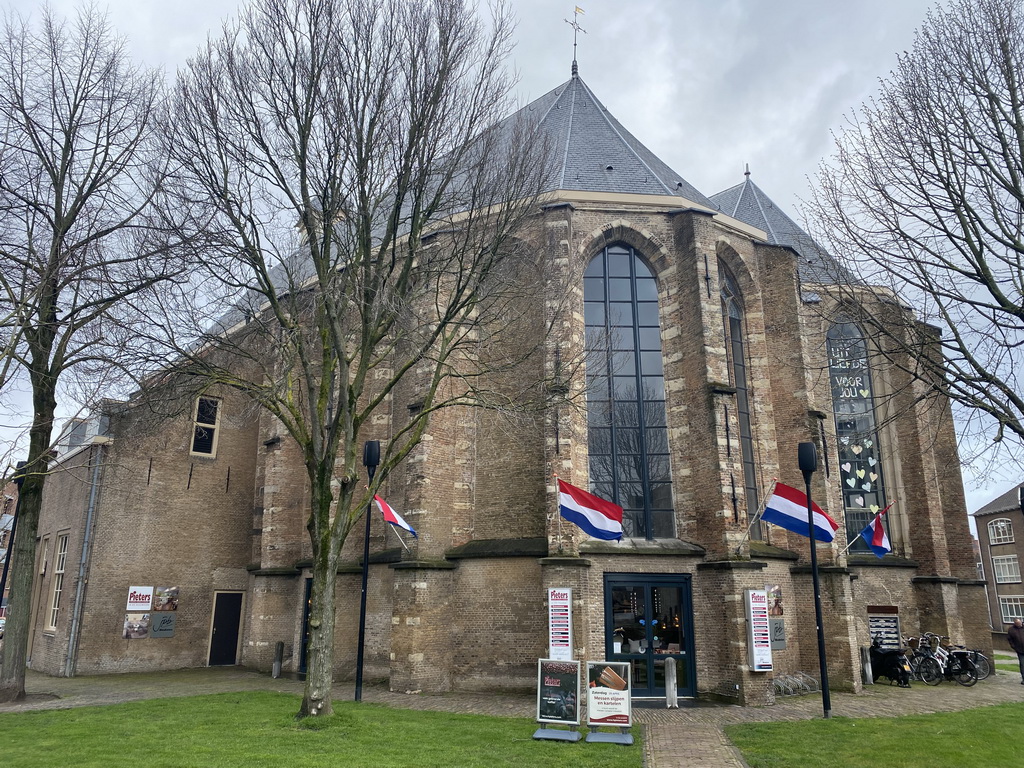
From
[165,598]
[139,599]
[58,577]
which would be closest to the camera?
[139,599]

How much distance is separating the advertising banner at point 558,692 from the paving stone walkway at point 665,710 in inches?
47.1

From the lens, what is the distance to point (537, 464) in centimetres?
1636

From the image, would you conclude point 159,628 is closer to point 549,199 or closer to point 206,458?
point 206,458

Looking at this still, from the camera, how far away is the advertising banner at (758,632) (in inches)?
555

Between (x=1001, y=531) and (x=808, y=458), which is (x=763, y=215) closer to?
(x=808, y=458)

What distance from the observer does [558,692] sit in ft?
34.4

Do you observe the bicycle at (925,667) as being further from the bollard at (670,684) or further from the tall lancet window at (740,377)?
the bollard at (670,684)

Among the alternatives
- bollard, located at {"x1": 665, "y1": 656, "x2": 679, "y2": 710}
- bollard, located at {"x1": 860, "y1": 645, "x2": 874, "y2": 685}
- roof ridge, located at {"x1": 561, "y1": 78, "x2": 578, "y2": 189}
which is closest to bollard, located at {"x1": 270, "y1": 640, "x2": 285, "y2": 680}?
bollard, located at {"x1": 665, "y1": 656, "x2": 679, "y2": 710}

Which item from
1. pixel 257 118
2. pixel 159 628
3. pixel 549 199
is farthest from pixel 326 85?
pixel 159 628

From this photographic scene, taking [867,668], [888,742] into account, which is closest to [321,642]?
[888,742]

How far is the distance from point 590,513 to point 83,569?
14.5m

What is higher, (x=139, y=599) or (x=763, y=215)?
(x=763, y=215)

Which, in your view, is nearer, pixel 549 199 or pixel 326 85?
pixel 326 85

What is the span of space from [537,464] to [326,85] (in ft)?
29.8
